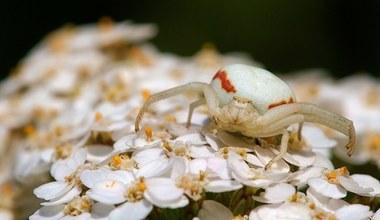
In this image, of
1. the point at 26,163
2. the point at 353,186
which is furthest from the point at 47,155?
the point at 353,186

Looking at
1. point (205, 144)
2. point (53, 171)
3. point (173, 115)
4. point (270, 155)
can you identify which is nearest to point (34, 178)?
point (53, 171)

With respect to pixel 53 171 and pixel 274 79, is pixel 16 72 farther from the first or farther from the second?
pixel 274 79

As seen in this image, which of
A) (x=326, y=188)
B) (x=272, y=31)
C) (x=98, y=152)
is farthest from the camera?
(x=272, y=31)

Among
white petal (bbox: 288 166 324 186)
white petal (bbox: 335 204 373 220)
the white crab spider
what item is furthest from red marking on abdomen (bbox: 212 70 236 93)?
white petal (bbox: 335 204 373 220)

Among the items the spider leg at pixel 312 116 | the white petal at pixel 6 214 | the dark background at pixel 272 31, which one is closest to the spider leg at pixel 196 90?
the spider leg at pixel 312 116

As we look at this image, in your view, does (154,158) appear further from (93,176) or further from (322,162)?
(322,162)

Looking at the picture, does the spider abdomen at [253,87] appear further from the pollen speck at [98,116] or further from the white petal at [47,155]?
the white petal at [47,155]
